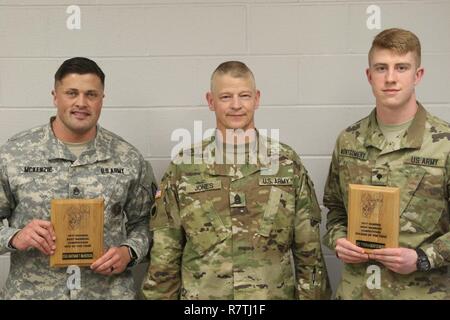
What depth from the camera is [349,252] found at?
6.65 feet

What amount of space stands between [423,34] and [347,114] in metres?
0.48

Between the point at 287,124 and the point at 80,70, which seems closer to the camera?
the point at 80,70

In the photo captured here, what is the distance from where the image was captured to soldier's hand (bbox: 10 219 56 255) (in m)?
2.07

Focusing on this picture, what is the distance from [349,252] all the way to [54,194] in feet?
3.56

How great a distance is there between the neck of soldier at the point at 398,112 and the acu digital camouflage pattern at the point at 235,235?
0.36m

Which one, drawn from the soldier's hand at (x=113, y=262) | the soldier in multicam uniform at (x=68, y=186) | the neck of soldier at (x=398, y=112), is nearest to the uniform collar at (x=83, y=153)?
the soldier in multicam uniform at (x=68, y=186)

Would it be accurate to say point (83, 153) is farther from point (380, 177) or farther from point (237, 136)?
point (380, 177)

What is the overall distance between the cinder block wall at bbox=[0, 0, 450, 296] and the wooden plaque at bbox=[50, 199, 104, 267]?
706 mm

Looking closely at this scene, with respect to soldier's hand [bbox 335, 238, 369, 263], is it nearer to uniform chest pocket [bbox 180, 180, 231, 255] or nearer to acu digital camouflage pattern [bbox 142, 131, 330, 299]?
acu digital camouflage pattern [bbox 142, 131, 330, 299]
